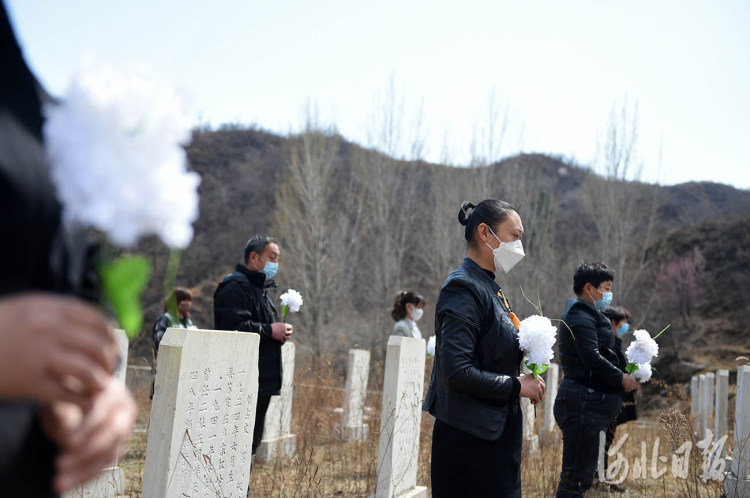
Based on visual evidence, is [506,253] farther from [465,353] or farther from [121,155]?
[121,155]

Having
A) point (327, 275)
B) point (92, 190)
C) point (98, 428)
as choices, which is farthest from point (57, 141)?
point (327, 275)

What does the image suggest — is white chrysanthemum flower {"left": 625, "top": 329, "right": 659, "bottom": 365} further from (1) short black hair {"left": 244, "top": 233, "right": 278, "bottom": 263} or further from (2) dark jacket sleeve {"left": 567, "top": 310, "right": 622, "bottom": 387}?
(1) short black hair {"left": 244, "top": 233, "right": 278, "bottom": 263}

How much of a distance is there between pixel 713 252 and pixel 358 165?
743 inches

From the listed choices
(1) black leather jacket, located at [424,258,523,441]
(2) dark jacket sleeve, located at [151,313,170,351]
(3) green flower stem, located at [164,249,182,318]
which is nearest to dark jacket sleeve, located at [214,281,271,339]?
(2) dark jacket sleeve, located at [151,313,170,351]

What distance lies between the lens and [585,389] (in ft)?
13.3

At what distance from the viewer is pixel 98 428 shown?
889mm

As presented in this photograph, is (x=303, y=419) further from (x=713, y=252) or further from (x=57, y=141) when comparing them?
(x=713, y=252)

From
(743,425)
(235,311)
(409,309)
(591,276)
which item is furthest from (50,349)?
(409,309)

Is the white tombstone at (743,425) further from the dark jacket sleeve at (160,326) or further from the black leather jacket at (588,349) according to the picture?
the dark jacket sleeve at (160,326)

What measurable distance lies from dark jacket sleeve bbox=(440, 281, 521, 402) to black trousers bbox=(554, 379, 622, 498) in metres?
1.70

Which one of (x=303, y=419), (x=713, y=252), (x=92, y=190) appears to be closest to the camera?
(x=92, y=190)

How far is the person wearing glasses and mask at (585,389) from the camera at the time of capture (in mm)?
3848

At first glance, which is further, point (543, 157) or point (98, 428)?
point (543, 157)

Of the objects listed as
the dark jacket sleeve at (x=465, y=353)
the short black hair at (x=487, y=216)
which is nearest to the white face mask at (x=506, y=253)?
the short black hair at (x=487, y=216)
